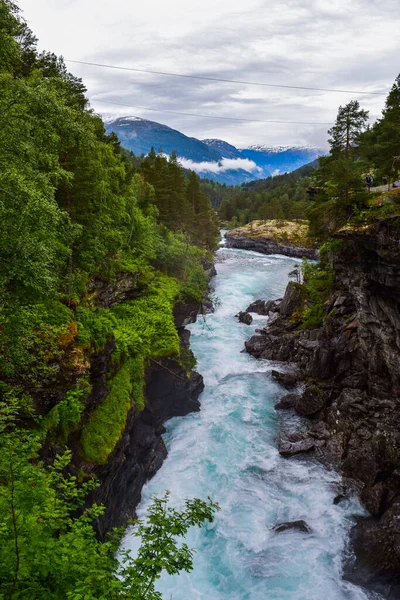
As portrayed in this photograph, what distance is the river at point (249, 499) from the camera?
14031mm

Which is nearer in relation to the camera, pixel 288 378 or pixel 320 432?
pixel 320 432

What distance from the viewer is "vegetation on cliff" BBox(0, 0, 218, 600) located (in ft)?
20.3

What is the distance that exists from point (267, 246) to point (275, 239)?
2.74 metres

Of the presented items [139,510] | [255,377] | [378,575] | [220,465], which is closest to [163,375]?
[220,465]

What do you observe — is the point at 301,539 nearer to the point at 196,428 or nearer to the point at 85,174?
the point at 196,428

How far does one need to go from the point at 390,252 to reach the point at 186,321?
1582 centimetres

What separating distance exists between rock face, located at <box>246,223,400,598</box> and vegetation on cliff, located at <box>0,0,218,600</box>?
800 cm

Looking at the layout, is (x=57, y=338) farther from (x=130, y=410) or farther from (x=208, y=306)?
(x=208, y=306)

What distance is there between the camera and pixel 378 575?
1370 cm

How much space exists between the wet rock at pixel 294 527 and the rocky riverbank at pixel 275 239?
74.8m

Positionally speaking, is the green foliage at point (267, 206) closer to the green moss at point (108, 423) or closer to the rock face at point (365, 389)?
the rock face at point (365, 389)

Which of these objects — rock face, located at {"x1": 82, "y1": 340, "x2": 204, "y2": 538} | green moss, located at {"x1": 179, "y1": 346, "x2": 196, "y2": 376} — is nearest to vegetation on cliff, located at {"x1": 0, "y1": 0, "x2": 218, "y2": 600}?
rock face, located at {"x1": 82, "y1": 340, "x2": 204, "y2": 538}

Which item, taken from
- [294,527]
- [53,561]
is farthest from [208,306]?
[53,561]

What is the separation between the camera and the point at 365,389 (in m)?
23.7
